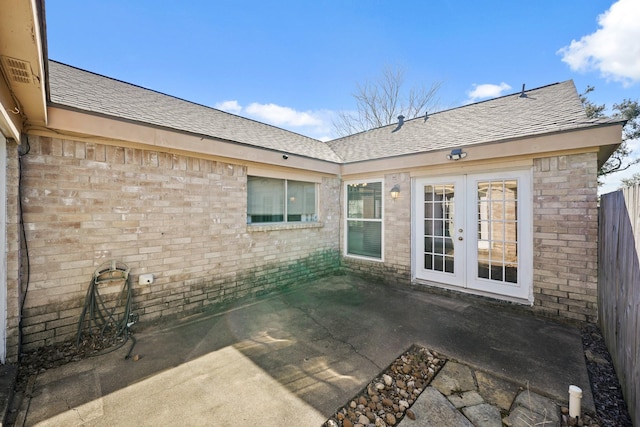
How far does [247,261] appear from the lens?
504cm

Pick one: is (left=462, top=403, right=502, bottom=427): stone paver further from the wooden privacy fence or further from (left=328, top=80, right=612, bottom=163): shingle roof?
Answer: (left=328, top=80, right=612, bottom=163): shingle roof

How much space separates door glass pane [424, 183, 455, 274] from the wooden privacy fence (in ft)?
6.85

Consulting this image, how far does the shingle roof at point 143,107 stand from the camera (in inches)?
147

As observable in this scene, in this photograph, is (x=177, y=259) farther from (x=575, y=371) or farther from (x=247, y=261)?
(x=575, y=371)

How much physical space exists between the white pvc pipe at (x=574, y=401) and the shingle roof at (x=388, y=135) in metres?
3.68

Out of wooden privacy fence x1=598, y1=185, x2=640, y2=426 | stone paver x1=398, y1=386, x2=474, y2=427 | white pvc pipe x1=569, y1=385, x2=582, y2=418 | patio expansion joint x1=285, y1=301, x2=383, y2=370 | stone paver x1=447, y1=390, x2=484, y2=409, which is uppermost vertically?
wooden privacy fence x1=598, y1=185, x2=640, y2=426

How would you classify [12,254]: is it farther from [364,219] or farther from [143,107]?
[364,219]

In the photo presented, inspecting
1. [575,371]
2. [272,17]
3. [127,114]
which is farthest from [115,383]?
[272,17]

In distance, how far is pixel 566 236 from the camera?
13.0ft

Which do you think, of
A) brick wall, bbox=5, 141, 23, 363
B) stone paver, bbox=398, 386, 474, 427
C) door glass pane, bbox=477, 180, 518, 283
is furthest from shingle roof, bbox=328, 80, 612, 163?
brick wall, bbox=5, 141, 23, 363

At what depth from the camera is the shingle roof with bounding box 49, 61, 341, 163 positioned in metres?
3.75

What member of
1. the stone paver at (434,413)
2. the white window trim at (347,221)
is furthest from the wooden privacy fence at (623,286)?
the white window trim at (347,221)

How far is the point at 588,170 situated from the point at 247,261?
5.89 metres

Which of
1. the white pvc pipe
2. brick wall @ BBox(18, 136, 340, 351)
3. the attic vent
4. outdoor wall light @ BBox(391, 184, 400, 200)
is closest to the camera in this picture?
the attic vent
